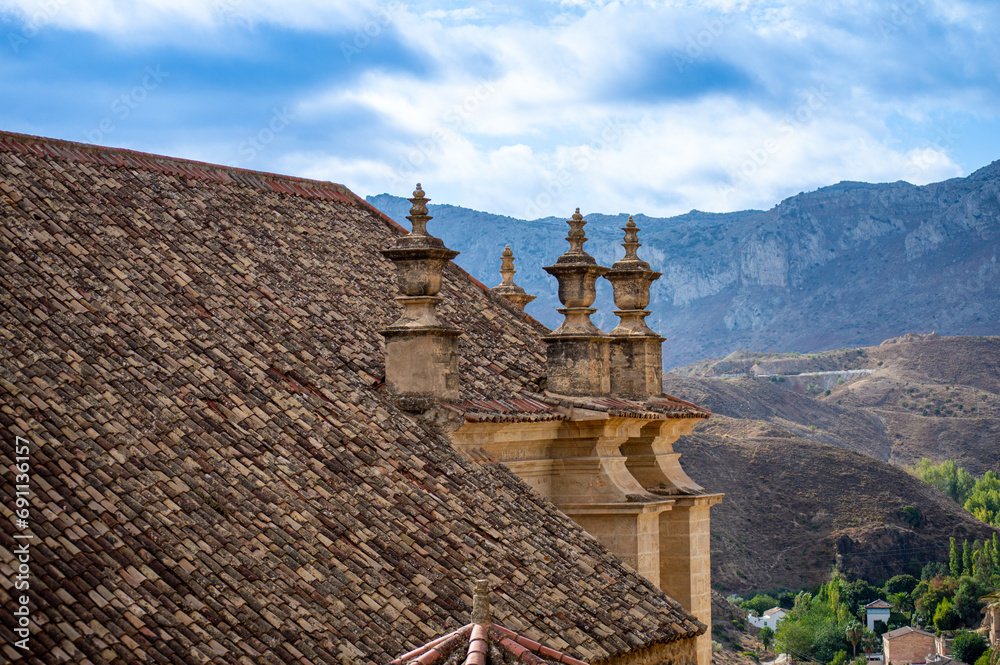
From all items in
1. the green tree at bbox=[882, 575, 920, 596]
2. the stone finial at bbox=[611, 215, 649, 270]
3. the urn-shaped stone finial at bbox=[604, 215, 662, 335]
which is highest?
the stone finial at bbox=[611, 215, 649, 270]

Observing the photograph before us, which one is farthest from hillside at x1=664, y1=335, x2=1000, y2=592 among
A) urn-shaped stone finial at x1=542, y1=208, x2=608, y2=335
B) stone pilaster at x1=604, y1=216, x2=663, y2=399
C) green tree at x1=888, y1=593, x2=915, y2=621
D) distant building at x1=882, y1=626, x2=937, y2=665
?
urn-shaped stone finial at x1=542, y1=208, x2=608, y2=335

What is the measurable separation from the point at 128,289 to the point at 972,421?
430 feet

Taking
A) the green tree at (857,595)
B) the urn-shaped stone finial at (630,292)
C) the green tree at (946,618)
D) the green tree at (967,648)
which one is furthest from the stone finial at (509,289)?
the green tree at (857,595)

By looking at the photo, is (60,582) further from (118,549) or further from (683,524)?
(683,524)

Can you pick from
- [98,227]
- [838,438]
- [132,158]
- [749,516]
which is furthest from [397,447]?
[838,438]

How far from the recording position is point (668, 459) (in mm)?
16375

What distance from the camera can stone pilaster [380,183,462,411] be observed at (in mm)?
12797

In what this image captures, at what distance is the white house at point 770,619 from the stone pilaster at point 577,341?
67969 mm

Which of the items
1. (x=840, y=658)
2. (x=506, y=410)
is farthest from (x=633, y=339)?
(x=840, y=658)

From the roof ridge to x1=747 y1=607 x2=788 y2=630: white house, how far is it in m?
67.7

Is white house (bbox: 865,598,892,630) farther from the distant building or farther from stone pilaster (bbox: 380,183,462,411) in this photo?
stone pilaster (bbox: 380,183,462,411)

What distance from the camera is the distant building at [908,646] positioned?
227 feet

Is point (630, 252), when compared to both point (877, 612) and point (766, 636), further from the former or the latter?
point (877, 612)

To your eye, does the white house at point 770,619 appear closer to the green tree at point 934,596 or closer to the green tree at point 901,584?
the green tree at point 934,596
